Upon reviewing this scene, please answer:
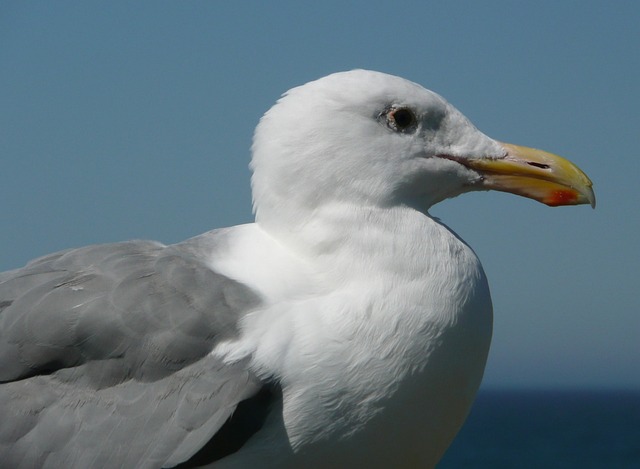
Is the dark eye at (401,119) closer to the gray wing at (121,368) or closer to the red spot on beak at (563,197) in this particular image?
the red spot on beak at (563,197)

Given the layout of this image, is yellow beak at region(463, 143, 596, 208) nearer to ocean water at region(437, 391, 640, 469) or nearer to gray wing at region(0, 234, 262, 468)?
gray wing at region(0, 234, 262, 468)

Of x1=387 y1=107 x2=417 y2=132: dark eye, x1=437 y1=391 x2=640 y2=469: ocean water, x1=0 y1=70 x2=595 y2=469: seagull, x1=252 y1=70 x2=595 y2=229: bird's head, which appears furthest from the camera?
x1=437 y1=391 x2=640 y2=469: ocean water

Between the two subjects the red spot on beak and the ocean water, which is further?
the ocean water

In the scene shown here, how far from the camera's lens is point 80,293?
434 centimetres

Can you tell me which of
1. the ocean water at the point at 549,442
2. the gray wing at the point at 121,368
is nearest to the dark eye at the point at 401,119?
the gray wing at the point at 121,368

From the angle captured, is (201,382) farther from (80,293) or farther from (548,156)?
(548,156)

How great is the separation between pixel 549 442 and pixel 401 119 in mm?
76979

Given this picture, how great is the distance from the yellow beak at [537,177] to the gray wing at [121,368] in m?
1.25

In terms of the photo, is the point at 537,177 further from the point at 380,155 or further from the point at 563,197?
the point at 380,155

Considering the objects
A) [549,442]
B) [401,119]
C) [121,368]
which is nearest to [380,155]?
[401,119]

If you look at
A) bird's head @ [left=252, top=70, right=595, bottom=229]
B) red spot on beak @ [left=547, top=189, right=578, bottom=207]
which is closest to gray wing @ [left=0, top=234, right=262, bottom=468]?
bird's head @ [left=252, top=70, right=595, bottom=229]

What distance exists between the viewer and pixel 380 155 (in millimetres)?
4535

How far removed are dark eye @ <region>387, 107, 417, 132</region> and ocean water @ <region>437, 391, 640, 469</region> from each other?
4968 centimetres

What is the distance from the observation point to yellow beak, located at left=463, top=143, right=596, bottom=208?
183 inches
